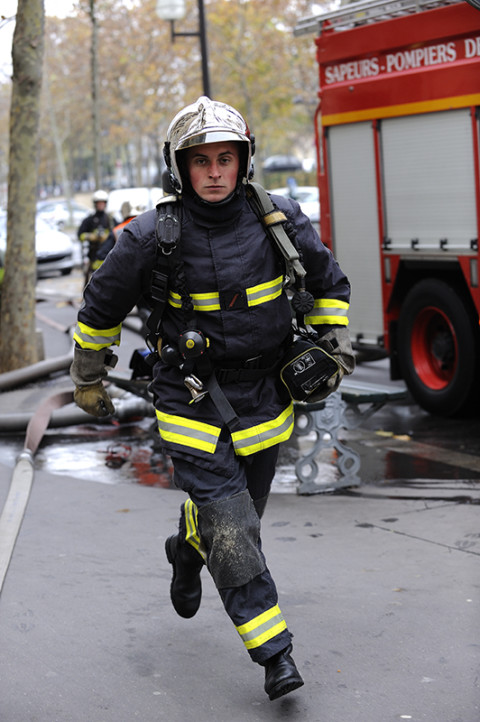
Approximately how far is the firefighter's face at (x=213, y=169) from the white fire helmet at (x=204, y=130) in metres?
0.04

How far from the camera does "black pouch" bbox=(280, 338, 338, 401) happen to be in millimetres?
3760

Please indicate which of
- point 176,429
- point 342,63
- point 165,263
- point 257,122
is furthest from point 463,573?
point 257,122

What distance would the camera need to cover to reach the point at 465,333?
8.10 meters

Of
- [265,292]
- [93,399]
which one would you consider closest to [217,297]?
[265,292]

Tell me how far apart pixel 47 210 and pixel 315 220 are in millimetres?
11456

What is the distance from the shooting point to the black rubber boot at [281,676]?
3.42 meters

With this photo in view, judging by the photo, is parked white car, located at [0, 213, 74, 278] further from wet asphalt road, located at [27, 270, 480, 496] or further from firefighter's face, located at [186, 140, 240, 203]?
firefighter's face, located at [186, 140, 240, 203]

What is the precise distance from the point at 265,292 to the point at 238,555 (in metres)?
0.84

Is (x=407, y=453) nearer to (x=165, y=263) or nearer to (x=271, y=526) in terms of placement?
(x=271, y=526)

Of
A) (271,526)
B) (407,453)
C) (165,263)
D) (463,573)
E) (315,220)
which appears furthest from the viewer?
(315,220)

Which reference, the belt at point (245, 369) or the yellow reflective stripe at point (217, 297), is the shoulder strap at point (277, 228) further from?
the belt at point (245, 369)

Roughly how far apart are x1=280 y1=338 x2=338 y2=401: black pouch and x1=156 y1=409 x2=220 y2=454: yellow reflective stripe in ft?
1.09

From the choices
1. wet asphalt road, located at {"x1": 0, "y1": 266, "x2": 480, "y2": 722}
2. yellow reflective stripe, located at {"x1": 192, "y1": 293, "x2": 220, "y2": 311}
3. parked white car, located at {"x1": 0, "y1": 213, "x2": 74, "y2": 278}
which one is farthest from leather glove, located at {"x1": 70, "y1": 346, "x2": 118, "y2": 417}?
parked white car, located at {"x1": 0, "y1": 213, "x2": 74, "y2": 278}

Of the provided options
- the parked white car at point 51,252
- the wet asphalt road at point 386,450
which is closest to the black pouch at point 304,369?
the wet asphalt road at point 386,450
